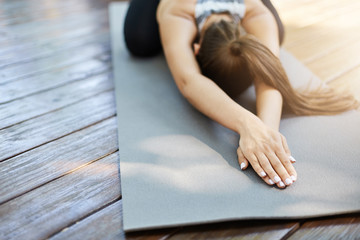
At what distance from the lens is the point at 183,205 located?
0.98 meters

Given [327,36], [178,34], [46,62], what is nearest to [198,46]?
[178,34]

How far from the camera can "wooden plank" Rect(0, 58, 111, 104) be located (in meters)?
1.54

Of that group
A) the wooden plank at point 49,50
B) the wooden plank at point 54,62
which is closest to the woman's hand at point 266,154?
the wooden plank at point 54,62

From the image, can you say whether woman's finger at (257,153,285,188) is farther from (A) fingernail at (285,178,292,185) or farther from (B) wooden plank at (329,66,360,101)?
(B) wooden plank at (329,66,360,101)

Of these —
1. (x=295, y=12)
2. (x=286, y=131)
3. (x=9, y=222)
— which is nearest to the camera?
(x=9, y=222)

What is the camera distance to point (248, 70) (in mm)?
1317

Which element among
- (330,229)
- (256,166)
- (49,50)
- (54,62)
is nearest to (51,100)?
(54,62)

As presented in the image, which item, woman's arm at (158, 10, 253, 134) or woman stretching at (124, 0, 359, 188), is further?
woman's arm at (158, 10, 253, 134)

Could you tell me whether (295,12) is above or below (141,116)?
above

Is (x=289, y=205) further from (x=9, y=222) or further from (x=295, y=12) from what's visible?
(x=295, y=12)

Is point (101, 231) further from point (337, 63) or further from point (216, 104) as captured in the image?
point (337, 63)

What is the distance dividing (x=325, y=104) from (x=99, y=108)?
927mm

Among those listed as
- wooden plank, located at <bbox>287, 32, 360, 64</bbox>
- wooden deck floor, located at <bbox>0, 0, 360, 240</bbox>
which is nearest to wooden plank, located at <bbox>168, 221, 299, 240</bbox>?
wooden deck floor, located at <bbox>0, 0, 360, 240</bbox>

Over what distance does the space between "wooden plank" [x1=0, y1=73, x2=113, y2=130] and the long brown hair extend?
514mm
